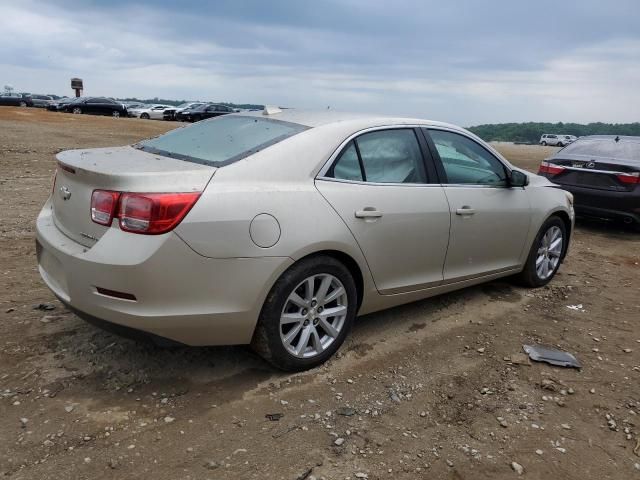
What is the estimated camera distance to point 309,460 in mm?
2666

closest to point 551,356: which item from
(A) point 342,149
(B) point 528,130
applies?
(A) point 342,149

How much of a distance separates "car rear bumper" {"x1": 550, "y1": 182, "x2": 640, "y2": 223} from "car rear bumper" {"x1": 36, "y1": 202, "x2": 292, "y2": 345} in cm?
629

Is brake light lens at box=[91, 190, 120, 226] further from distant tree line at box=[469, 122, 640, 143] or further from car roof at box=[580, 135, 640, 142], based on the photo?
distant tree line at box=[469, 122, 640, 143]

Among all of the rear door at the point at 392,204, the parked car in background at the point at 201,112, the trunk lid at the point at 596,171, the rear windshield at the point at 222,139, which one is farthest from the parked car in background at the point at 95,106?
the rear door at the point at 392,204

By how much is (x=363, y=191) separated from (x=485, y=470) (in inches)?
68.7

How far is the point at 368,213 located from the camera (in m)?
3.54

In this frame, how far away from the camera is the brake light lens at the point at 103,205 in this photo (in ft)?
9.50

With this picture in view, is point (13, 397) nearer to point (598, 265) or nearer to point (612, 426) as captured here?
point (612, 426)

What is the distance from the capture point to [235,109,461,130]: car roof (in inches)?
150

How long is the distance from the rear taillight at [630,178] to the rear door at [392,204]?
490 centimetres

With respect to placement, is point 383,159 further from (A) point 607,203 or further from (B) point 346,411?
(A) point 607,203

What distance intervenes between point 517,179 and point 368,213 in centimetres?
184

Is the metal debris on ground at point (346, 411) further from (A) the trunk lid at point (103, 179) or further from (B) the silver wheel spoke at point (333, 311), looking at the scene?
(A) the trunk lid at point (103, 179)

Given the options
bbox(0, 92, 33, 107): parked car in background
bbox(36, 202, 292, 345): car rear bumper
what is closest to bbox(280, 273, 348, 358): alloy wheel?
bbox(36, 202, 292, 345): car rear bumper
